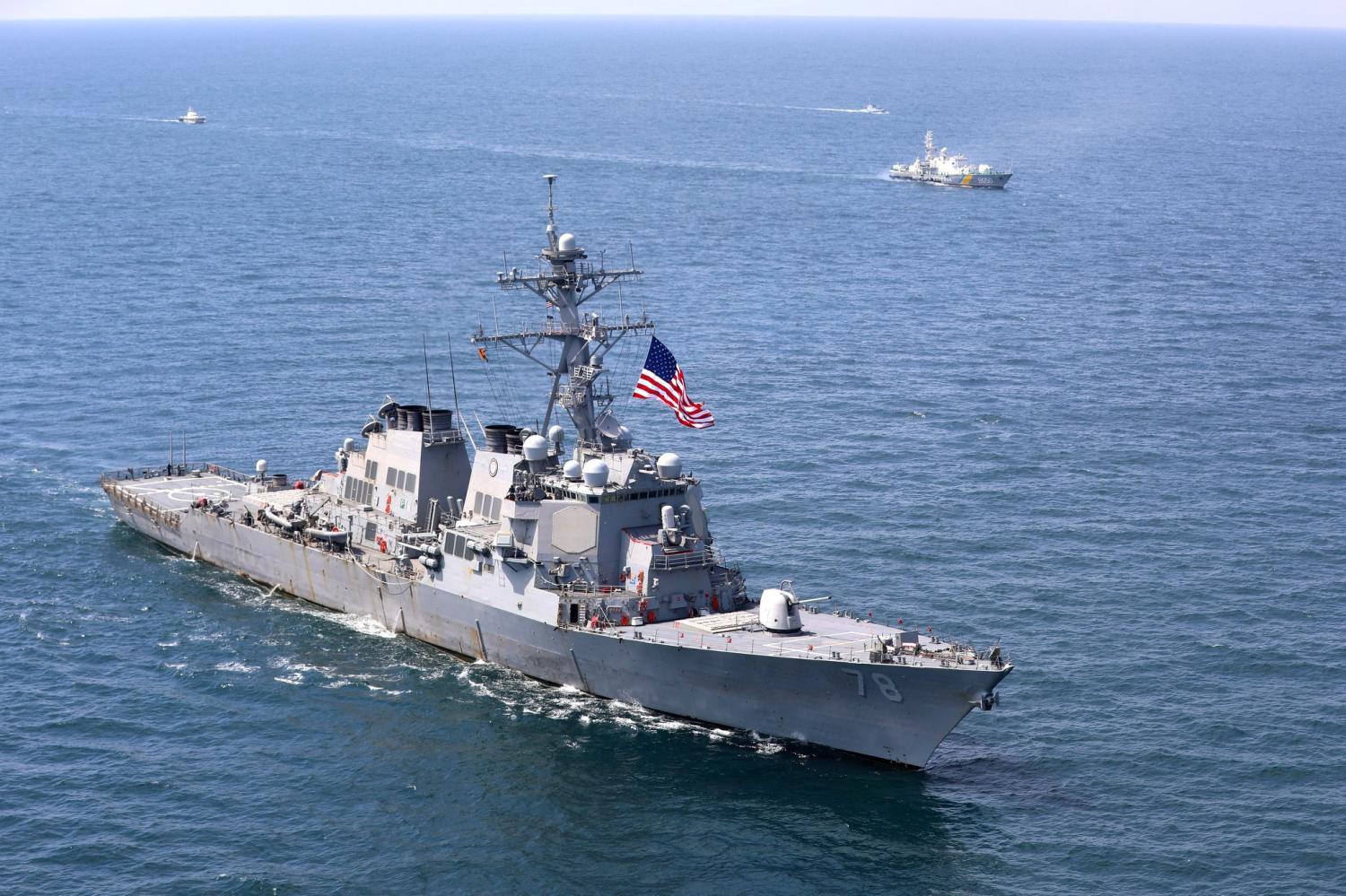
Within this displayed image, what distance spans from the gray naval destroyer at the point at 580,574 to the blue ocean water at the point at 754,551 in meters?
1.46

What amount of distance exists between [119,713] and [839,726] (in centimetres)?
2421

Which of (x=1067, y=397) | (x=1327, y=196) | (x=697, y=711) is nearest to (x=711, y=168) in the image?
(x=1327, y=196)

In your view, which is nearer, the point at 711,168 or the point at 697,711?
the point at 697,711

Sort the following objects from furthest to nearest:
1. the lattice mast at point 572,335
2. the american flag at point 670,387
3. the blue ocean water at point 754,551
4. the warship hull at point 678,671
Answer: the lattice mast at point 572,335
the american flag at point 670,387
the warship hull at point 678,671
the blue ocean water at point 754,551

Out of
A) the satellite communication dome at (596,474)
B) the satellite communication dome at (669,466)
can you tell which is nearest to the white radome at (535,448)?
the satellite communication dome at (596,474)

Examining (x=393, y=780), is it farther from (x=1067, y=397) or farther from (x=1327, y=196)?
(x=1327, y=196)

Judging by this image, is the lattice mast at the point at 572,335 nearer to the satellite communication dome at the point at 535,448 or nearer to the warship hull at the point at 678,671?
the satellite communication dome at the point at 535,448

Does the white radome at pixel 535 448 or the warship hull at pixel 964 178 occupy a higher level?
the warship hull at pixel 964 178

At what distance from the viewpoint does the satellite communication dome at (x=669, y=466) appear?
181 ft

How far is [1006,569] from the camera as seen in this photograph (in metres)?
62.5

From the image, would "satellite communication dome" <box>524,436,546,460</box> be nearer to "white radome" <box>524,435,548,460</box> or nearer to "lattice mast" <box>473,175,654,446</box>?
"white radome" <box>524,435,548,460</box>

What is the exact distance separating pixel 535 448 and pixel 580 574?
5173 mm

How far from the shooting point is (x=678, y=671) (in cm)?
5094

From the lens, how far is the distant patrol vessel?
166250 millimetres
